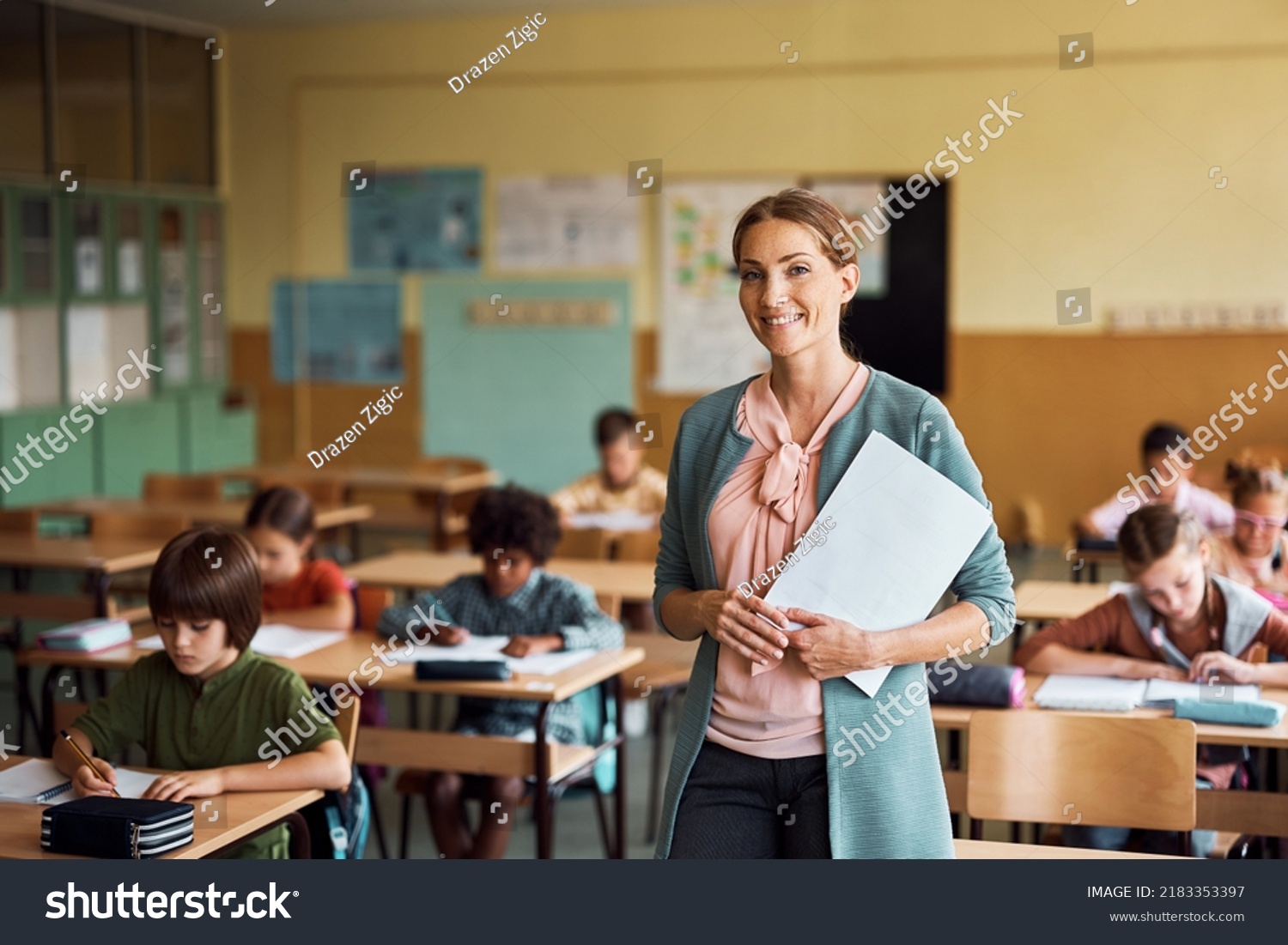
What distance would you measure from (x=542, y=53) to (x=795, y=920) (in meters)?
7.90

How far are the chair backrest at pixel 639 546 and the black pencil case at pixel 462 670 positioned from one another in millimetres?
1698

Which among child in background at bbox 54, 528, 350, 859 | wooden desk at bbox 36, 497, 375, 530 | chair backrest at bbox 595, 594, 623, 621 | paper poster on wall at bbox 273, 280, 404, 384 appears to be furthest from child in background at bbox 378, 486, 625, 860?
paper poster on wall at bbox 273, 280, 404, 384

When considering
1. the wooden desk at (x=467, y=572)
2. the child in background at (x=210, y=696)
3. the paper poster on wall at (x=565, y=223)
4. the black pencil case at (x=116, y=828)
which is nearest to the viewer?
the black pencil case at (x=116, y=828)

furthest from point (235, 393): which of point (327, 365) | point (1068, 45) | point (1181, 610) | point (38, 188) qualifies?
point (1181, 610)

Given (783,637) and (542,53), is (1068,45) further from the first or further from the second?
(783,637)

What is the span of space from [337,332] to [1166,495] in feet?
19.7

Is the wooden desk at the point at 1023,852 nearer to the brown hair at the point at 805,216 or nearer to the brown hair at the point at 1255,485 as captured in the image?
the brown hair at the point at 805,216

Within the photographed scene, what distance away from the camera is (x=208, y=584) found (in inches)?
93.8

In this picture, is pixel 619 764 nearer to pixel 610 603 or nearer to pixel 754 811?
pixel 610 603

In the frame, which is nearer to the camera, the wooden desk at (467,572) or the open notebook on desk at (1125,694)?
the open notebook on desk at (1125,694)

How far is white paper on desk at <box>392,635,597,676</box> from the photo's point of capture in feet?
10.3

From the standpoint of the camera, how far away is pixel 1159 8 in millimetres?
7570

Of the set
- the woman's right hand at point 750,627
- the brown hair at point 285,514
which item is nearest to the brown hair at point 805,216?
the woman's right hand at point 750,627

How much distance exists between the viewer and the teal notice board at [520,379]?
873cm
